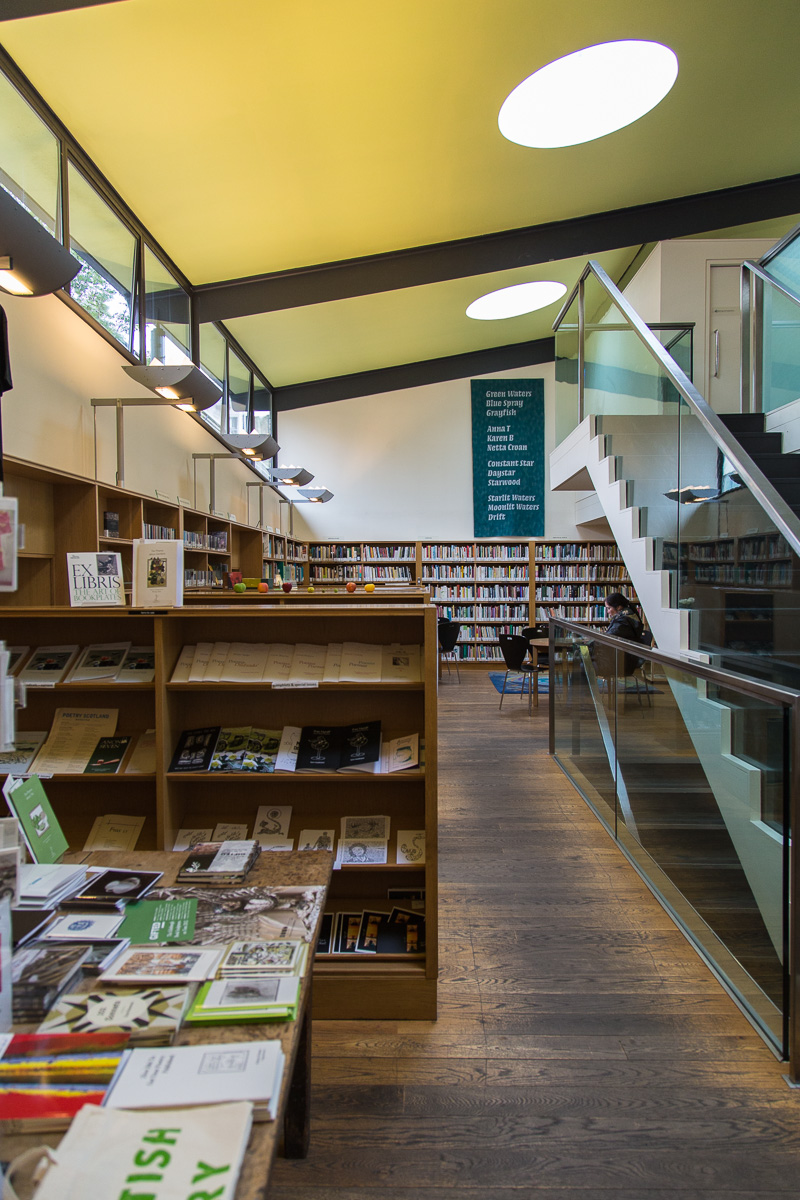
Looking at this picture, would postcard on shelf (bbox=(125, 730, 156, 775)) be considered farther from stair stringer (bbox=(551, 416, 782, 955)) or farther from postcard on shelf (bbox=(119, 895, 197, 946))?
stair stringer (bbox=(551, 416, 782, 955))

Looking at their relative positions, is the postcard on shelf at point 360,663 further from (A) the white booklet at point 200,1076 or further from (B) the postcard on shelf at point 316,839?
(A) the white booklet at point 200,1076

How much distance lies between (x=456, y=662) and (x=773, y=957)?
7.63 meters

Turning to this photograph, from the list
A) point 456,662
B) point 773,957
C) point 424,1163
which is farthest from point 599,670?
point 456,662

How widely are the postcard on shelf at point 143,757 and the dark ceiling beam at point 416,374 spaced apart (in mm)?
8454

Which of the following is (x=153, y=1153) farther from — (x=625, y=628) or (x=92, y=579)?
(x=625, y=628)

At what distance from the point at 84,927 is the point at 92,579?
4.03ft

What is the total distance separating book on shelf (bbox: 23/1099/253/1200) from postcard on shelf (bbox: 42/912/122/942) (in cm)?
44

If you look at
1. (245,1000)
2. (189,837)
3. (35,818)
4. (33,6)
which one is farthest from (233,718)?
(33,6)

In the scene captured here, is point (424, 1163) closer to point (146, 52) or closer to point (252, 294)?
point (146, 52)

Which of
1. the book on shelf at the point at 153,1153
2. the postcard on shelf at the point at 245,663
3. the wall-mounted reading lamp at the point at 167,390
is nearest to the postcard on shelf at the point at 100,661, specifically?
the postcard on shelf at the point at 245,663

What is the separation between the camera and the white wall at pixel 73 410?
144 inches

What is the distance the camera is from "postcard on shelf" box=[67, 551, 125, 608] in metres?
2.18

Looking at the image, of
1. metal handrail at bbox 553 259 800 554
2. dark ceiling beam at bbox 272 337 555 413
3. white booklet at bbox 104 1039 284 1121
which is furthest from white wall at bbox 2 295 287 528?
dark ceiling beam at bbox 272 337 555 413

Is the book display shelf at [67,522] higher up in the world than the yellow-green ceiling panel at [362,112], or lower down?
lower down
